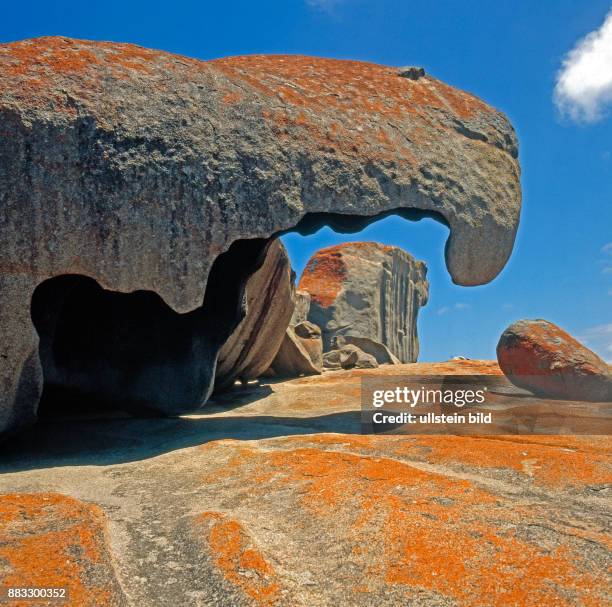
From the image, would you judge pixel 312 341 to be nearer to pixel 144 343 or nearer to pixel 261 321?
pixel 261 321

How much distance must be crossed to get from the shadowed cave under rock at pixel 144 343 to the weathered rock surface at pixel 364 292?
32.6 feet

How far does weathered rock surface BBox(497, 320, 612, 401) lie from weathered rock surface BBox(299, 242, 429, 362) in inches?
352

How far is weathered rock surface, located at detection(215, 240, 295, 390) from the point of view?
25.1 ft

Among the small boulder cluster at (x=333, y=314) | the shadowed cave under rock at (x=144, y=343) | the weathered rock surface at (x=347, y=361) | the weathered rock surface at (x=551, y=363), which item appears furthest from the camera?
the weathered rock surface at (x=347, y=361)

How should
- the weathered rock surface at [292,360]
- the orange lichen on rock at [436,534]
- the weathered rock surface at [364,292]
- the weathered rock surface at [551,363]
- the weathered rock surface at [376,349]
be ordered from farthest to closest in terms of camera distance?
1. the weathered rock surface at [364,292]
2. the weathered rock surface at [376,349]
3. the weathered rock surface at [292,360]
4. the weathered rock surface at [551,363]
5. the orange lichen on rock at [436,534]

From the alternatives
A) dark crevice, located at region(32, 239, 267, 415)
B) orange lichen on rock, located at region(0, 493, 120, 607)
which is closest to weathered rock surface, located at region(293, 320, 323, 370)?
dark crevice, located at region(32, 239, 267, 415)

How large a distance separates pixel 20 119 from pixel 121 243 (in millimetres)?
1005

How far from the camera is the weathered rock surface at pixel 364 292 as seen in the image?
1723cm

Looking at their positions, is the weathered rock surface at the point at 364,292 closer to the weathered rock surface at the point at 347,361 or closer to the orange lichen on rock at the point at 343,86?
the weathered rock surface at the point at 347,361

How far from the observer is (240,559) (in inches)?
83.5

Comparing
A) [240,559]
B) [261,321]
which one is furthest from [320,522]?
[261,321]

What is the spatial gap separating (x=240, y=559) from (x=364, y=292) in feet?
54.2

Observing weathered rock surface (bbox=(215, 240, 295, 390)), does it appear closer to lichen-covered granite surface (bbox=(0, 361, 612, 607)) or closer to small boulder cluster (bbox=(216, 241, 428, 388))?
small boulder cluster (bbox=(216, 241, 428, 388))

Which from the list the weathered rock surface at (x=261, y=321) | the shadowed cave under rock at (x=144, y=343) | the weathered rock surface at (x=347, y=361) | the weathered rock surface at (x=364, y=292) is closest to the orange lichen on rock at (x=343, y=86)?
the shadowed cave under rock at (x=144, y=343)
